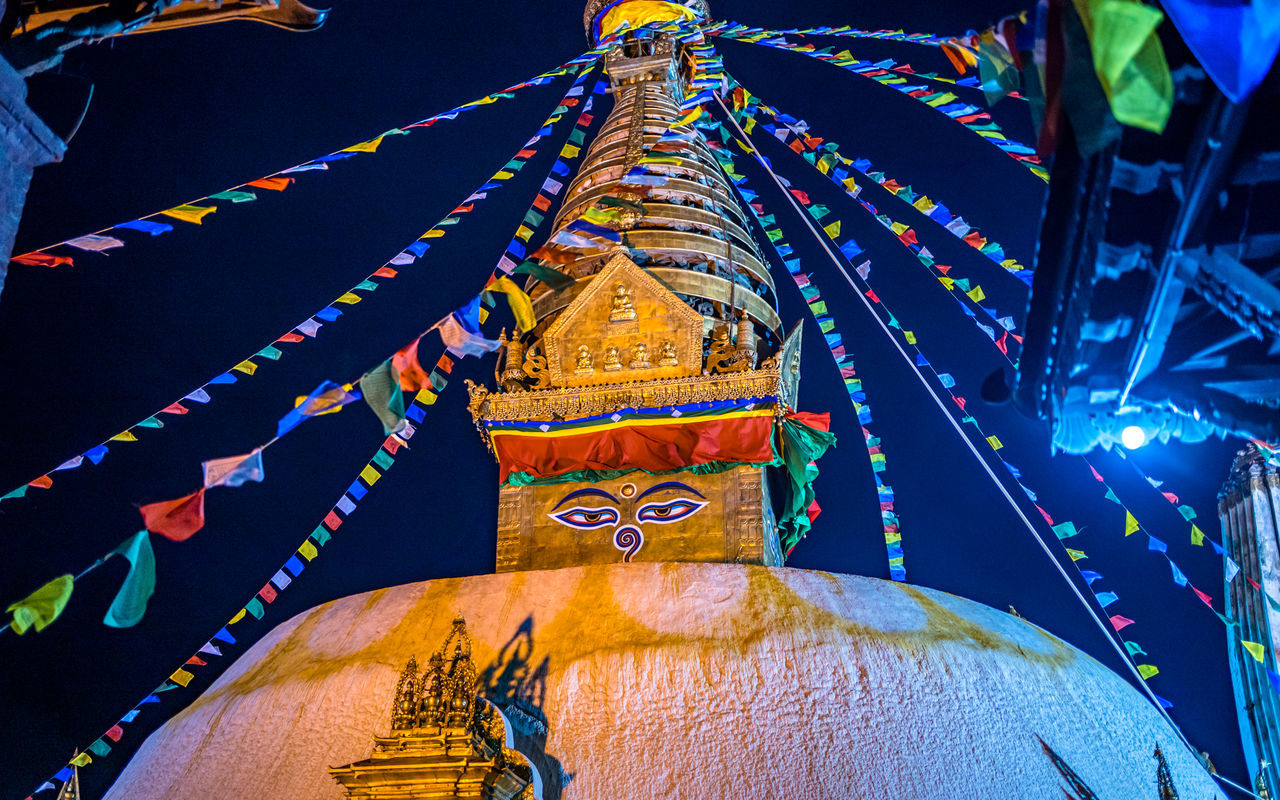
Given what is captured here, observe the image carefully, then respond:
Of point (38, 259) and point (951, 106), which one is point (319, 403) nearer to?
point (38, 259)

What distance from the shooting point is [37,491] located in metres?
8.66

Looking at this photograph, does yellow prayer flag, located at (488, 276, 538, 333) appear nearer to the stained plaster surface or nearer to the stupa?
the stupa

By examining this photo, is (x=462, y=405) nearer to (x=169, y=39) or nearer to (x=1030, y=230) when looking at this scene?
(x=169, y=39)

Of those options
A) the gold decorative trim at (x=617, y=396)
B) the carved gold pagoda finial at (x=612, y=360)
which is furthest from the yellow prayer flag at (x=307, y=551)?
the carved gold pagoda finial at (x=612, y=360)

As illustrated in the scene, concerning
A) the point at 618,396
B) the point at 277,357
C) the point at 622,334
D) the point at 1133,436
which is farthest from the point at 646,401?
the point at 1133,436

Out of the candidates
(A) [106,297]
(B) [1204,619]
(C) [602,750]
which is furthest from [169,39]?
(B) [1204,619]

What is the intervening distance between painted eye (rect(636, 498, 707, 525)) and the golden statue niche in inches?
118

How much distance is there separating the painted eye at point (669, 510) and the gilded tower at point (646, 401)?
0.04 ft

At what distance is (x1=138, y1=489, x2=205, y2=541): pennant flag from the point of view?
14.0 ft

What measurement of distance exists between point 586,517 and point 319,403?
9.18 feet

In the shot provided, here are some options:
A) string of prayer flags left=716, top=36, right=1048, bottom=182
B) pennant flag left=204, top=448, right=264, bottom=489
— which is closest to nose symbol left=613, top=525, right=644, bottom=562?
pennant flag left=204, top=448, right=264, bottom=489

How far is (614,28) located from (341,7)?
3.50m

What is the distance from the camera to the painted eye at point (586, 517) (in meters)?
6.76

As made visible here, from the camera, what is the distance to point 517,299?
18.0ft
